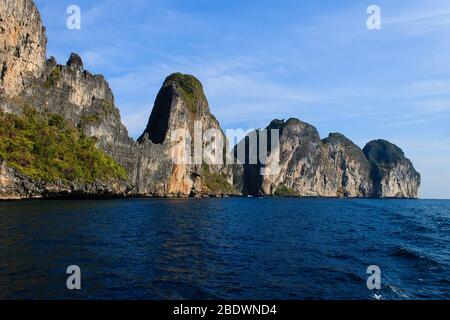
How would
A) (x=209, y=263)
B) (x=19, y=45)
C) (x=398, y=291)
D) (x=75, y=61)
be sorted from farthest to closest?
(x=75, y=61), (x=19, y=45), (x=209, y=263), (x=398, y=291)

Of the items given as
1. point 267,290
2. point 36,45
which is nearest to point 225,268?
point 267,290

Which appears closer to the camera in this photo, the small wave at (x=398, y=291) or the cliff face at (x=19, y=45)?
the small wave at (x=398, y=291)

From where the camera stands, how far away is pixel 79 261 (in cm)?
3222

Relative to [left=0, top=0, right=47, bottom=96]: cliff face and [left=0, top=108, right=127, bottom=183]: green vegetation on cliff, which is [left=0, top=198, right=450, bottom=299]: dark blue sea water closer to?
[left=0, top=108, right=127, bottom=183]: green vegetation on cliff

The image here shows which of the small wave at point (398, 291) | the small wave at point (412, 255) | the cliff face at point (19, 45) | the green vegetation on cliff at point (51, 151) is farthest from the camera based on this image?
the cliff face at point (19, 45)

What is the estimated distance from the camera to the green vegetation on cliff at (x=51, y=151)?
4279 inches

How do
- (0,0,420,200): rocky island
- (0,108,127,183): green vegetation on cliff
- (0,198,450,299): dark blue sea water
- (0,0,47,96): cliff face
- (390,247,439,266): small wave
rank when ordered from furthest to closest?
(0,0,47,96): cliff face, (0,0,420,200): rocky island, (0,108,127,183): green vegetation on cliff, (390,247,439,266): small wave, (0,198,450,299): dark blue sea water

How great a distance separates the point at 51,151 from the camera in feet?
405

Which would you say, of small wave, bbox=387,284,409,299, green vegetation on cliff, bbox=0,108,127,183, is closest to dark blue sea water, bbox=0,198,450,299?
small wave, bbox=387,284,409,299

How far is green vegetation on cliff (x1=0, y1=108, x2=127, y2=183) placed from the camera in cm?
10869

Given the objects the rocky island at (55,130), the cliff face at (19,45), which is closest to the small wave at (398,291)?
the rocky island at (55,130)

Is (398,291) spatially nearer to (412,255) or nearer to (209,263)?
(209,263)

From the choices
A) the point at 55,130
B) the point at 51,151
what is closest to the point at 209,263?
the point at 51,151

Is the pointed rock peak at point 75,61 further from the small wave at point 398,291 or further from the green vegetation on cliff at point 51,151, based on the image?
the small wave at point 398,291
